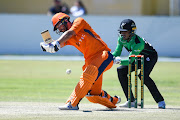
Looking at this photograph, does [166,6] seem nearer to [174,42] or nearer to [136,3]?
[136,3]

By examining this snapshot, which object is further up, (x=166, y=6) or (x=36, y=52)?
(x=166, y=6)

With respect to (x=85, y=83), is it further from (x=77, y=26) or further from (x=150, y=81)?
(x=150, y=81)

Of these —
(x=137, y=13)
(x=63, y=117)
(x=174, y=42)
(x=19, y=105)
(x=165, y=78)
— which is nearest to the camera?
(x=63, y=117)

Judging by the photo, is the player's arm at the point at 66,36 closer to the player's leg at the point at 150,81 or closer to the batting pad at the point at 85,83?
the batting pad at the point at 85,83

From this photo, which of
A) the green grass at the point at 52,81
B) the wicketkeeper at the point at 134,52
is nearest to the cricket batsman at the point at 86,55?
the wicketkeeper at the point at 134,52

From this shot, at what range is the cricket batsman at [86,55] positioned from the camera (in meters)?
8.24

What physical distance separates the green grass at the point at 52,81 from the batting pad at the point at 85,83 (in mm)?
1994

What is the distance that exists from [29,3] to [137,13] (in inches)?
270

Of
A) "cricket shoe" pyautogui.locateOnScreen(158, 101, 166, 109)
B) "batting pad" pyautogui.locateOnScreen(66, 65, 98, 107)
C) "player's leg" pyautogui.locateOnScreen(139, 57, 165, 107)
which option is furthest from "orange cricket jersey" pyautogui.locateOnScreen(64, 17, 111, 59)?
"cricket shoe" pyautogui.locateOnScreen(158, 101, 166, 109)

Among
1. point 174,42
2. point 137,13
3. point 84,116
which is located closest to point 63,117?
point 84,116

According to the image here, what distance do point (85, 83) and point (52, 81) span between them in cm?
563

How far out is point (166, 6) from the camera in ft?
93.8

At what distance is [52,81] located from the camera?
45.1 feet

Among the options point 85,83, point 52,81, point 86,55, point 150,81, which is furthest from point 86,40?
point 52,81
